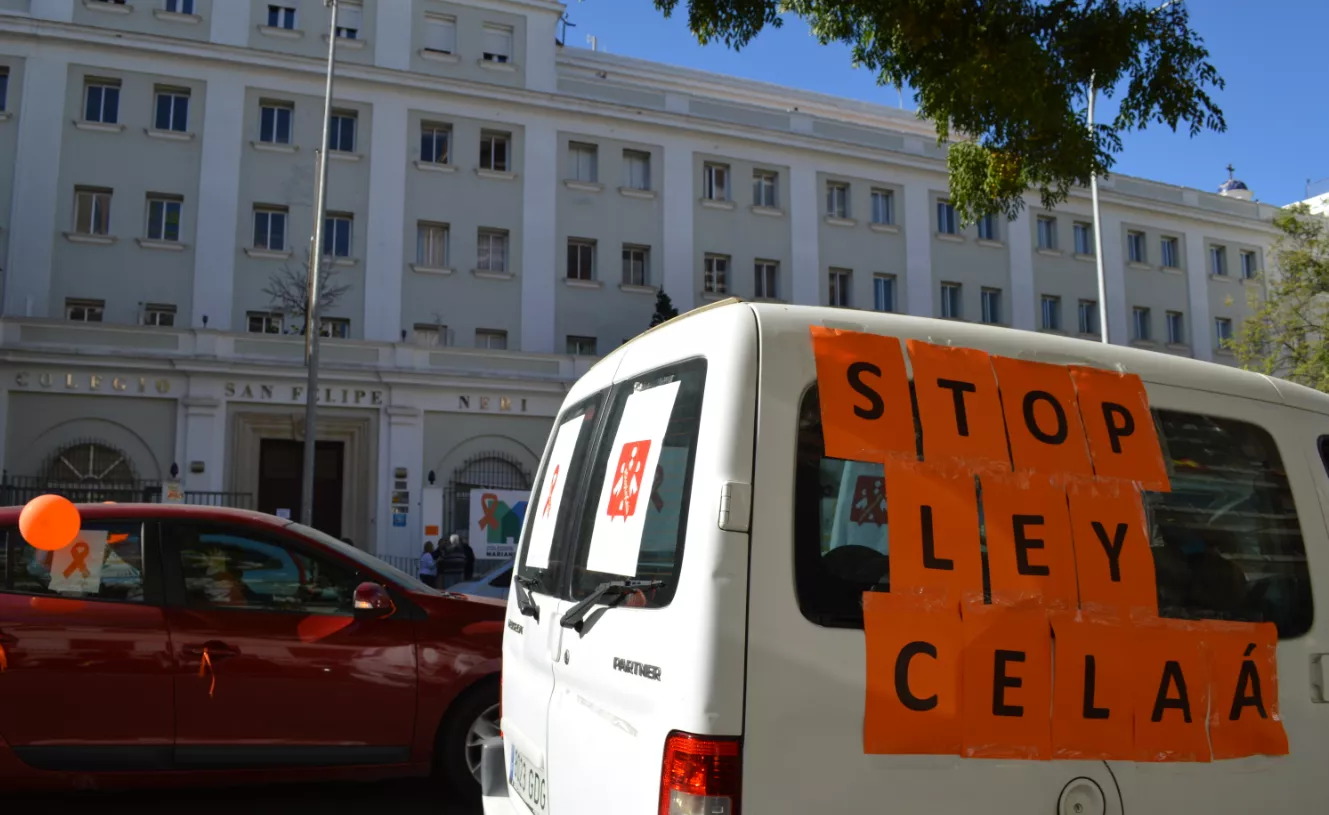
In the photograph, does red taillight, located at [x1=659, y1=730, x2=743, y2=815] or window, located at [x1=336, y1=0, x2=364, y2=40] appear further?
window, located at [x1=336, y1=0, x2=364, y2=40]

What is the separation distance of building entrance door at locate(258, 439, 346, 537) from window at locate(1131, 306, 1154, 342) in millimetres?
26282

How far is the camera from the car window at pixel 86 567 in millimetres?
5359

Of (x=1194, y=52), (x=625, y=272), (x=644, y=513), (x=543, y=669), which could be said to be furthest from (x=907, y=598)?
(x=625, y=272)

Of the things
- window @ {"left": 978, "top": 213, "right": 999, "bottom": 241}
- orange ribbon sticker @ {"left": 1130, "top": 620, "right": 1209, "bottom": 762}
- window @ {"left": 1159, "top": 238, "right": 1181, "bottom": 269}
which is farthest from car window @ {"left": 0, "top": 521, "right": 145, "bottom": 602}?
window @ {"left": 1159, "top": 238, "right": 1181, "bottom": 269}

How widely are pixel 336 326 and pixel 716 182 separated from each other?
37.9 feet

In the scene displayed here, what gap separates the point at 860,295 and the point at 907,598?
3023 cm

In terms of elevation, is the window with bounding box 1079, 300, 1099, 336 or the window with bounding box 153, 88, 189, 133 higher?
the window with bounding box 153, 88, 189, 133

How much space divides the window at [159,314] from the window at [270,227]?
8.72 ft

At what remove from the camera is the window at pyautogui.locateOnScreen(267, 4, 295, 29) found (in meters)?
27.9

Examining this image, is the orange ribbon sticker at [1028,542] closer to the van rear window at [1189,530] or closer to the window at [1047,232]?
the van rear window at [1189,530]

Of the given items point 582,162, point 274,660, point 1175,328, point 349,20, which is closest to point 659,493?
point 274,660

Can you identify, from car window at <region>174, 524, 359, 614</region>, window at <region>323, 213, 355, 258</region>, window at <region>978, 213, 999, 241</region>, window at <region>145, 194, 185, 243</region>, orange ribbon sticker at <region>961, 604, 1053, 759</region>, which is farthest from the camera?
window at <region>978, 213, 999, 241</region>

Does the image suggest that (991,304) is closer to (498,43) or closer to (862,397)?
(498,43)

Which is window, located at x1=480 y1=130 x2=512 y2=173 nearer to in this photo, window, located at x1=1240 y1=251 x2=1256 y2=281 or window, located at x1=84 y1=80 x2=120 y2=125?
window, located at x1=84 y1=80 x2=120 y2=125
